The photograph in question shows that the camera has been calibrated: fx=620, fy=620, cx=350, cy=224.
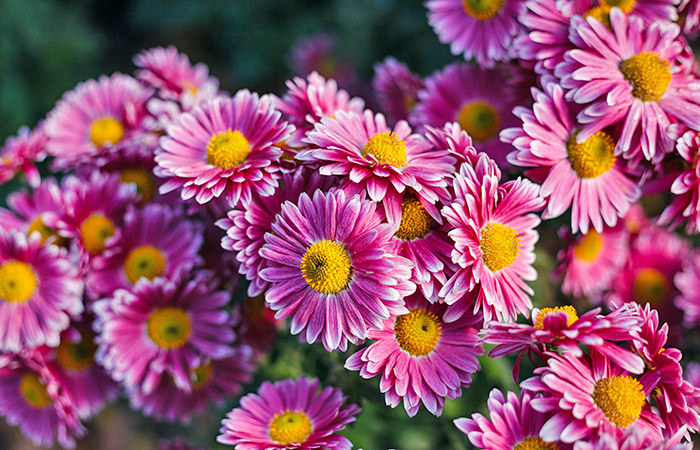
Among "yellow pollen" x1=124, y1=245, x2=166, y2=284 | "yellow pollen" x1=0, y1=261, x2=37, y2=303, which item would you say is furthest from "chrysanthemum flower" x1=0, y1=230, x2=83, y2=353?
"yellow pollen" x1=124, y1=245, x2=166, y2=284

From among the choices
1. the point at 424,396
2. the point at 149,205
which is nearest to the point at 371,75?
the point at 149,205

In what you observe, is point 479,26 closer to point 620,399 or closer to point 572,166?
point 572,166

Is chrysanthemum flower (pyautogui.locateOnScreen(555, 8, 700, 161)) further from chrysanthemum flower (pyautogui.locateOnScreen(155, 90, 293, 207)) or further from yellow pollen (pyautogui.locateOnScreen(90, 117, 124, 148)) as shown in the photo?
yellow pollen (pyautogui.locateOnScreen(90, 117, 124, 148))

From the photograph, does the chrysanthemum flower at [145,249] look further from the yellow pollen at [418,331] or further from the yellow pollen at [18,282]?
the yellow pollen at [418,331]

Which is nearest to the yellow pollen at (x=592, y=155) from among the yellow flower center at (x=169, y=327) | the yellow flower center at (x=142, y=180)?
the yellow flower center at (x=169, y=327)

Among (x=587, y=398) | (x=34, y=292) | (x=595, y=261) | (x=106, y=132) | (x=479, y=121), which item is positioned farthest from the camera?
(x=595, y=261)

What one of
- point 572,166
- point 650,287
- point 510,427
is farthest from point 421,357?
point 650,287
